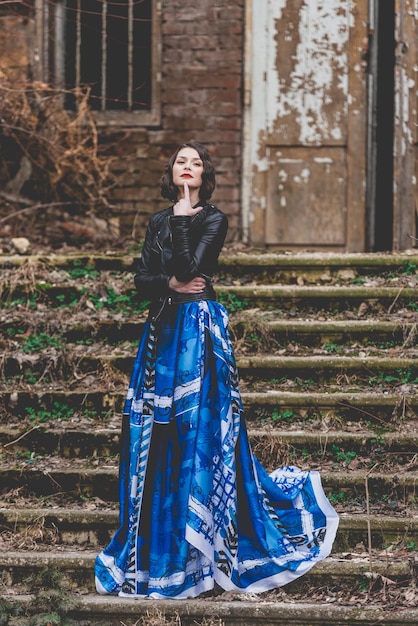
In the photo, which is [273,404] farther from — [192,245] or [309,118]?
[309,118]

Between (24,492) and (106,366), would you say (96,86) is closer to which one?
(106,366)

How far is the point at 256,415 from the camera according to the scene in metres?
4.92

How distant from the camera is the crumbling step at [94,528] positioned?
398cm

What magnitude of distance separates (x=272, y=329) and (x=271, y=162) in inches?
116

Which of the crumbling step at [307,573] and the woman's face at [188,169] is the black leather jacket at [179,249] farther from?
the crumbling step at [307,573]

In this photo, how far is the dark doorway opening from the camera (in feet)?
26.2

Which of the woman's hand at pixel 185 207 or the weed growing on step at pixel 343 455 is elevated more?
the woman's hand at pixel 185 207

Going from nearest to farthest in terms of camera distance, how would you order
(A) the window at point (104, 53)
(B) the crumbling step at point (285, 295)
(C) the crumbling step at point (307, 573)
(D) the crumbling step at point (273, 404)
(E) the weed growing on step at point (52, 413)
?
(C) the crumbling step at point (307, 573) → (D) the crumbling step at point (273, 404) → (E) the weed growing on step at point (52, 413) → (B) the crumbling step at point (285, 295) → (A) the window at point (104, 53)

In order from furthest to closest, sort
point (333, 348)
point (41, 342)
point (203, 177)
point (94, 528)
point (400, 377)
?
point (41, 342) → point (333, 348) → point (400, 377) → point (94, 528) → point (203, 177)

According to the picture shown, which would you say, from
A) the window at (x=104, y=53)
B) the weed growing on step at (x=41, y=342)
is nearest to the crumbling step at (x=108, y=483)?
the weed growing on step at (x=41, y=342)

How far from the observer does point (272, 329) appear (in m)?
5.54

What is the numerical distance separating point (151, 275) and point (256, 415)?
152 centimetres

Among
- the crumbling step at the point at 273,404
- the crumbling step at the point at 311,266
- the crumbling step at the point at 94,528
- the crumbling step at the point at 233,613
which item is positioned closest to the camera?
the crumbling step at the point at 233,613

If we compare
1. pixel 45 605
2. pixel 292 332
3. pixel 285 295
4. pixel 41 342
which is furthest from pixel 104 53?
pixel 45 605
